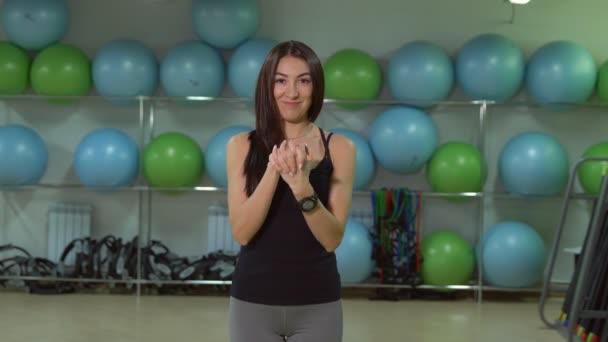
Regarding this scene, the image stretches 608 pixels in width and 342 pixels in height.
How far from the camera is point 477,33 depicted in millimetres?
6699

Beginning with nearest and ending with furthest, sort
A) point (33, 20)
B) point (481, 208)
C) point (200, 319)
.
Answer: point (200, 319), point (33, 20), point (481, 208)

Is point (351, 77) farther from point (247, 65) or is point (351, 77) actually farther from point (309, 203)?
point (309, 203)

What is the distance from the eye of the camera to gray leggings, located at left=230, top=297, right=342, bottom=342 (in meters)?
1.67

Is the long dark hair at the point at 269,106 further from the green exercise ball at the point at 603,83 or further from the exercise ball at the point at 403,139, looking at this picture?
the green exercise ball at the point at 603,83

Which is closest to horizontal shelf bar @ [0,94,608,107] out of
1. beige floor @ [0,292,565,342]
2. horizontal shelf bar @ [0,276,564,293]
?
horizontal shelf bar @ [0,276,564,293]

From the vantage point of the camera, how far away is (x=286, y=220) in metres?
1.69

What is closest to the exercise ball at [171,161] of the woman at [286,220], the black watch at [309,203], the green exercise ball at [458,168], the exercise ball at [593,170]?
the green exercise ball at [458,168]

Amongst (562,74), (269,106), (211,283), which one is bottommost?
→ (211,283)

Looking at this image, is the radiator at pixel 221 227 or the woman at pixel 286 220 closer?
the woman at pixel 286 220

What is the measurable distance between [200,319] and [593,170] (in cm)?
309

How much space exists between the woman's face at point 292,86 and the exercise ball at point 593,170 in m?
4.73

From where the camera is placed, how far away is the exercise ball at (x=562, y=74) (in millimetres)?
6062

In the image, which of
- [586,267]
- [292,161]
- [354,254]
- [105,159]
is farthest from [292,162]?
[105,159]

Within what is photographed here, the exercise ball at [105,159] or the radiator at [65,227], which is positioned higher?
the exercise ball at [105,159]
